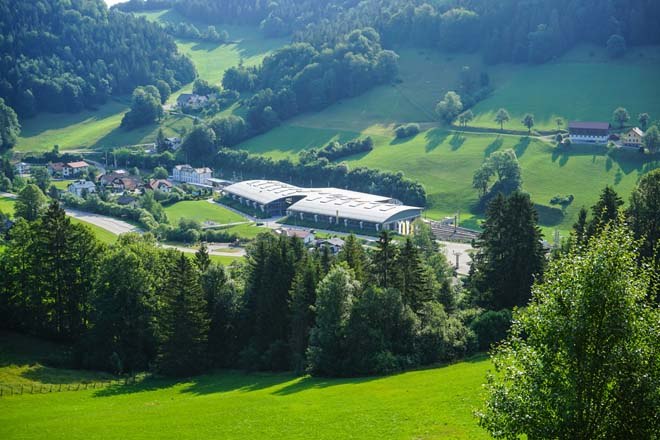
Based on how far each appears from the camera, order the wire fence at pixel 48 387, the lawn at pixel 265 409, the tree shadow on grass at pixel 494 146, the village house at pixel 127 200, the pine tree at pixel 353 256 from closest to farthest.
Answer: the lawn at pixel 265 409 → the wire fence at pixel 48 387 → the pine tree at pixel 353 256 → the village house at pixel 127 200 → the tree shadow on grass at pixel 494 146

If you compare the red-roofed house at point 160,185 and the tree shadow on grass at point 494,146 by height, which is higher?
the tree shadow on grass at point 494,146

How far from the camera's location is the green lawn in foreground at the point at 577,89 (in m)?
134

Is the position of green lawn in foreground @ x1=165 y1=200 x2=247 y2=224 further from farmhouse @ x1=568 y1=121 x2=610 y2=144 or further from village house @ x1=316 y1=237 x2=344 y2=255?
farmhouse @ x1=568 y1=121 x2=610 y2=144

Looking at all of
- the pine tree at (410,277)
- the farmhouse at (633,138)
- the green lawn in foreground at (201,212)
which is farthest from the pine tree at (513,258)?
the farmhouse at (633,138)

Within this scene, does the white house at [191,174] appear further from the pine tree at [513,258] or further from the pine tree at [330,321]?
the pine tree at [330,321]

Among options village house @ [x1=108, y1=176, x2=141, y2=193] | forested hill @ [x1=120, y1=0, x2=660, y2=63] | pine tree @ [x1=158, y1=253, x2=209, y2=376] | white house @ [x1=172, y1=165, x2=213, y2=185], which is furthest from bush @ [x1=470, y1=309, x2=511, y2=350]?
forested hill @ [x1=120, y1=0, x2=660, y2=63]

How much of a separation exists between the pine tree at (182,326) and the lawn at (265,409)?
3261mm

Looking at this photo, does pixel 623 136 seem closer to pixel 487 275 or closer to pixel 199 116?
pixel 487 275

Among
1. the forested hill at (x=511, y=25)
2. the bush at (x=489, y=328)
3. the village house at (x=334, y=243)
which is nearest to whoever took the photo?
the bush at (x=489, y=328)

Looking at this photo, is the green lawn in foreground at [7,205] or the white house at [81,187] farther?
the white house at [81,187]

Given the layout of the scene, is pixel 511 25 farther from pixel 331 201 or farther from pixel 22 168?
pixel 22 168

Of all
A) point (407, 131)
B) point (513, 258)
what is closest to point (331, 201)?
point (407, 131)

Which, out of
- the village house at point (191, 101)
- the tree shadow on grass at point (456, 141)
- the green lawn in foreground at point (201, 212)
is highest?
the village house at point (191, 101)

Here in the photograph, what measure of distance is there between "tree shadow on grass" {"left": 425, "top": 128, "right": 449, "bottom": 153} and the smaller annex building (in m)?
19.7
